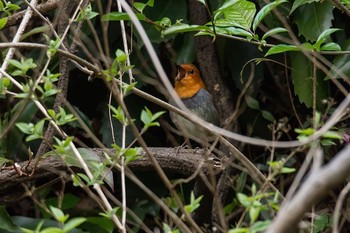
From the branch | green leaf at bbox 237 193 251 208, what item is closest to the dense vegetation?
green leaf at bbox 237 193 251 208

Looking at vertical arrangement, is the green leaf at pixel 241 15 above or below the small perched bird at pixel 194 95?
above

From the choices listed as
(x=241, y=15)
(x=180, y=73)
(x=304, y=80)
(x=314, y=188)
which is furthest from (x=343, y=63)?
(x=314, y=188)

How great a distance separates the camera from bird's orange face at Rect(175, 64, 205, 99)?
4.00 m

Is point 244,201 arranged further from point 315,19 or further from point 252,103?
point 252,103

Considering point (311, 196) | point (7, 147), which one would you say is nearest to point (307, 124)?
point (7, 147)

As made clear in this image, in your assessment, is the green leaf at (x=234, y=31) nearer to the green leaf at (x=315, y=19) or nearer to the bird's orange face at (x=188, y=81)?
the green leaf at (x=315, y=19)

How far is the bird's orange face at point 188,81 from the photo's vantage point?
13.1ft

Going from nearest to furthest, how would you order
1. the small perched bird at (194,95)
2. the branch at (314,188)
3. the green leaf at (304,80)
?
the branch at (314,188) < the green leaf at (304,80) < the small perched bird at (194,95)

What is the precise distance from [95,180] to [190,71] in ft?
6.98

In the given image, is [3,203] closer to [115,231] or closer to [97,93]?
[115,231]

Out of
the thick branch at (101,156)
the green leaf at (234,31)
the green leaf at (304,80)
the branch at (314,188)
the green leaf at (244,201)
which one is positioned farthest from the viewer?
the green leaf at (304,80)

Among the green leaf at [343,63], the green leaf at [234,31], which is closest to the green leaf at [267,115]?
the green leaf at [343,63]

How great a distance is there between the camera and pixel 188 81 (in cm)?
405

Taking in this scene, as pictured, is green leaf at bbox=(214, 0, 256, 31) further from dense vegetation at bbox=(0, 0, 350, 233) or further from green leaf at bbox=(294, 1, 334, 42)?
green leaf at bbox=(294, 1, 334, 42)
